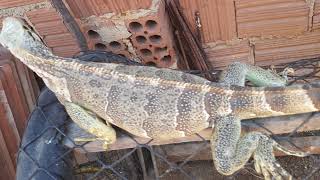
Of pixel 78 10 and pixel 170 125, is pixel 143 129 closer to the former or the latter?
pixel 170 125

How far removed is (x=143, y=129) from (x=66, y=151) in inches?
13.5

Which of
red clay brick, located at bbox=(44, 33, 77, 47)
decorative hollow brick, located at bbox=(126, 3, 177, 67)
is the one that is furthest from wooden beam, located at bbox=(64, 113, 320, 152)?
red clay brick, located at bbox=(44, 33, 77, 47)

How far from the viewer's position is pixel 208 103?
2193 mm

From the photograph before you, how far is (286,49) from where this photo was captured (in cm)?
304

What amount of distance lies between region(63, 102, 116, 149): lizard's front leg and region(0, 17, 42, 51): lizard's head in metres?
0.31

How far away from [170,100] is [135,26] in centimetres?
70

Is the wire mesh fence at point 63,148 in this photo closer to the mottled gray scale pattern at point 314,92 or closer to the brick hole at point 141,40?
the mottled gray scale pattern at point 314,92

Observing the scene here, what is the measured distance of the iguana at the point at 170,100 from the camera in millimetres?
2158

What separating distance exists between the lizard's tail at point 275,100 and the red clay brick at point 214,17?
0.82 meters

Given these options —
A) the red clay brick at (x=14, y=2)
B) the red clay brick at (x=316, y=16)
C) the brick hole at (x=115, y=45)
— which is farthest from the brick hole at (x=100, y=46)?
the red clay brick at (x=316, y=16)

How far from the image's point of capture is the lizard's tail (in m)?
2.08

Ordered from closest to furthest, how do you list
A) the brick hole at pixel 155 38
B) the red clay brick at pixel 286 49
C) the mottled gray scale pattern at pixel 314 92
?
the mottled gray scale pattern at pixel 314 92 → the brick hole at pixel 155 38 → the red clay brick at pixel 286 49

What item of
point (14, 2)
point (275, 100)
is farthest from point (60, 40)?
point (275, 100)

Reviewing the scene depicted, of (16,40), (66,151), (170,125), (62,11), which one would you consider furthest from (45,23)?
(170,125)
